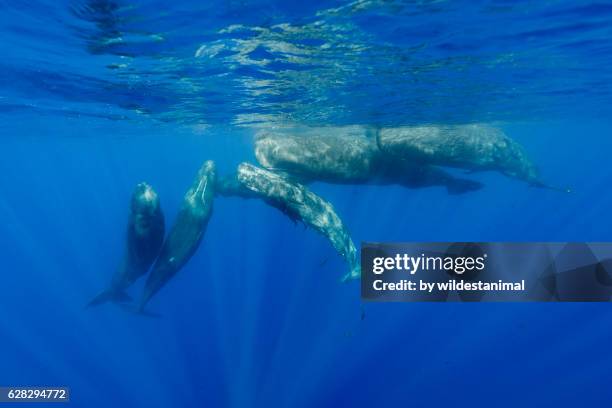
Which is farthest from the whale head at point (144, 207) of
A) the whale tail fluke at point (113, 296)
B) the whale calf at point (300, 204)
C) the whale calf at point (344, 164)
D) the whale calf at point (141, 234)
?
the whale calf at point (344, 164)

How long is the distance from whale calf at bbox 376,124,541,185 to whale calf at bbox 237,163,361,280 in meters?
4.34

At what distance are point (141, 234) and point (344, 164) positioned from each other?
6.70 meters

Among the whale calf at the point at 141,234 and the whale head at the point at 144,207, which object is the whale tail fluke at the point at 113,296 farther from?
the whale head at the point at 144,207

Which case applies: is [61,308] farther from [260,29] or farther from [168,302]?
[260,29]

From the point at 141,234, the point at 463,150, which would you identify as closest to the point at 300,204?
the point at 141,234

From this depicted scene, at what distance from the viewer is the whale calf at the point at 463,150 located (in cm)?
1430

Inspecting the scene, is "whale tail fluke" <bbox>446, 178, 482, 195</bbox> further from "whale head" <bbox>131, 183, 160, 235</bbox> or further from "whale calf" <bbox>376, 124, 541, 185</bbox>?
"whale head" <bbox>131, 183, 160, 235</bbox>

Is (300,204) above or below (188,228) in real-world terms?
above

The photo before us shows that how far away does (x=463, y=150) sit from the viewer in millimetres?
14500

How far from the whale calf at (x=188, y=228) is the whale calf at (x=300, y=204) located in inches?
61.6

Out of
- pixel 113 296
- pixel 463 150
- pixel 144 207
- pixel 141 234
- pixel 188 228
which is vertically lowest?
pixel 113 296

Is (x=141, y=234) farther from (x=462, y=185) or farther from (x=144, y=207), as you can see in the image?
(x=462, y=185)

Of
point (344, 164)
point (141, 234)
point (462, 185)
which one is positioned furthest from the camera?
point (462, 185)

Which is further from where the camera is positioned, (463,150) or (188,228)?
(463,150)
